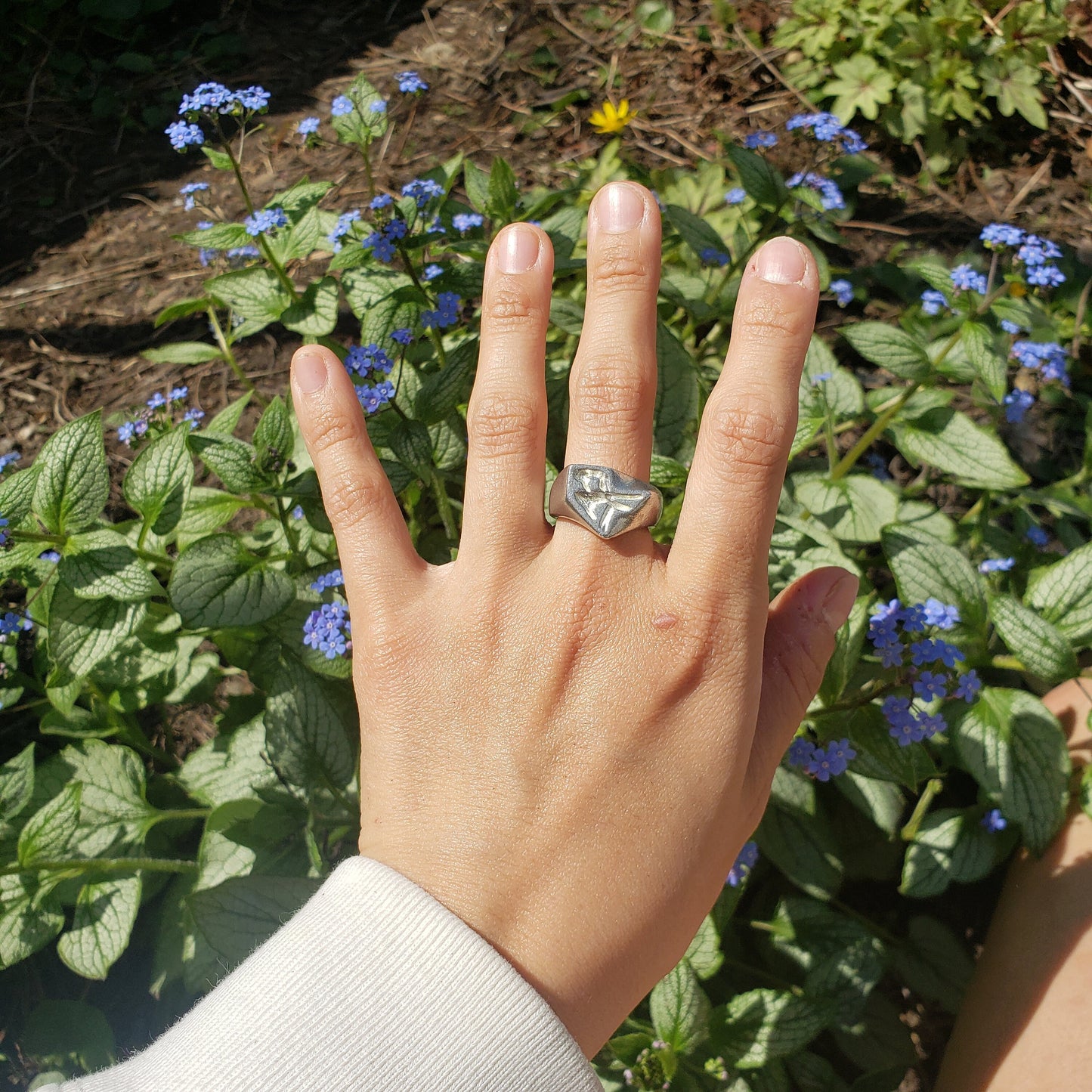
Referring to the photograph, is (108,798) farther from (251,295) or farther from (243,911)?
(251,295)

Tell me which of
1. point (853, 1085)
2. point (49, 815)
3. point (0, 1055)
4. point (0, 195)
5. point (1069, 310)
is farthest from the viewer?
point (0, 195)

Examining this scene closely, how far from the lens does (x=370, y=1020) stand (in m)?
1.25

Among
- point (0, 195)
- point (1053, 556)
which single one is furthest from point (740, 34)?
point (0, 195)

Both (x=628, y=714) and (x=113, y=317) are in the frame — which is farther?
(x=113, y=317)

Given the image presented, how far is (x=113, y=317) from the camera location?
4207 mm

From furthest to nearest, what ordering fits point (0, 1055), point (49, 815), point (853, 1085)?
point (0, 1055) → point (853, 1085) → point (49, 815)

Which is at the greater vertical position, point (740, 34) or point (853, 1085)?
point (740, 34)

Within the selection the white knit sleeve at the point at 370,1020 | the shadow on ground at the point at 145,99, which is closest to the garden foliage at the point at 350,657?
the white knit sleeve at the point at 370,1020

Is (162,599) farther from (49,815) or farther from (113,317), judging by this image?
(113,317)

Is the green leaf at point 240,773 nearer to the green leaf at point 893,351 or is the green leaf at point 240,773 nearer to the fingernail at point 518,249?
the fingernail at point 518,249

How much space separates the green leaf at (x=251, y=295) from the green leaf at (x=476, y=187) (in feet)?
2.47

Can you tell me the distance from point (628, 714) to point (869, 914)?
181 cm

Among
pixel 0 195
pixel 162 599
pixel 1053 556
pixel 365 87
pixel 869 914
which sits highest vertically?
pixel 365 87

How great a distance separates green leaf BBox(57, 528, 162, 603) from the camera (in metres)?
2.19
